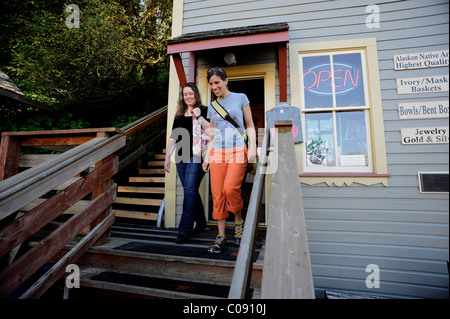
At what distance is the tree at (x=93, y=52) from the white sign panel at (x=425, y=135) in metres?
6.19

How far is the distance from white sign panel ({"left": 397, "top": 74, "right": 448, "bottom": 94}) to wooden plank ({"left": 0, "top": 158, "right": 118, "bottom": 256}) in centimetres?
374

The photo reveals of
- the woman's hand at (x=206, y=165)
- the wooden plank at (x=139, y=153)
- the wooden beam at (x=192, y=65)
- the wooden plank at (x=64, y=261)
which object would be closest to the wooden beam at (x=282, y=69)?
the wooden beam at (x=192, y=65)

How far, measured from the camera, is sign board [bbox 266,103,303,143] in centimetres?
316

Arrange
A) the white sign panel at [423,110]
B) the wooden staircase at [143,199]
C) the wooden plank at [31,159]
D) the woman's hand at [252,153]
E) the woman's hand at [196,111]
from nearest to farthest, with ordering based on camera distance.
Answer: the woman's hand at [252,153], the wooden plank at [31,159], the woman's hand at [196,111], the white sign panel at [423,110], the wooden staircase at [143,199]

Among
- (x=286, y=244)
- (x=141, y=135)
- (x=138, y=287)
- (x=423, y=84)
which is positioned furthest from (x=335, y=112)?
(x=141, y=135)

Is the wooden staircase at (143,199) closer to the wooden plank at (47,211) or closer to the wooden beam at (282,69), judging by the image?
the wooden plank at (47,211)

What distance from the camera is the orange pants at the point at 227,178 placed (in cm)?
217

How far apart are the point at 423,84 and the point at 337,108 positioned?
1050 mm

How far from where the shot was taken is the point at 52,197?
178cm

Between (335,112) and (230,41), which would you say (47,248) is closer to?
(230,41)

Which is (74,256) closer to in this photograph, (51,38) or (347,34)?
(347,34)

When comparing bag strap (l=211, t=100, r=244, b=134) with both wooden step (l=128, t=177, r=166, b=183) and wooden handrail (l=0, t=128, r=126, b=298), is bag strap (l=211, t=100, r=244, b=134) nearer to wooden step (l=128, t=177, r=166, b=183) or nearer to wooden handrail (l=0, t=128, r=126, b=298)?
wooden handrail (l=0, t=128, r=126, b=298)

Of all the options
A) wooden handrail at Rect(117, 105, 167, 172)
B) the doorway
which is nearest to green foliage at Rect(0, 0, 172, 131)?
wooden handrail at Rect(117, 105, 167, 172)
